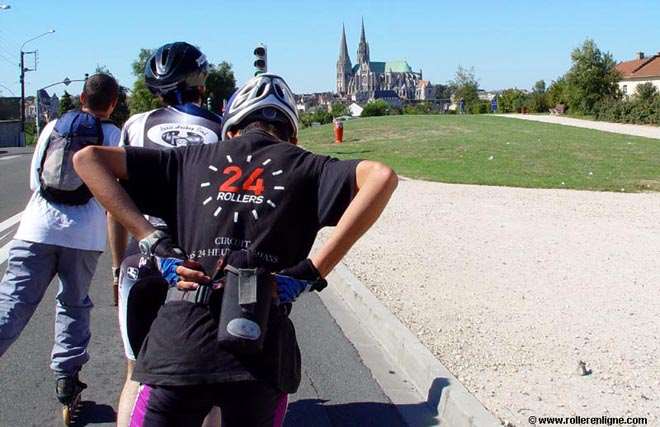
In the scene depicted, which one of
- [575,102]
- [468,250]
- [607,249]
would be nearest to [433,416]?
[468,250]

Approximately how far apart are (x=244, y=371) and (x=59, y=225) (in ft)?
7.92

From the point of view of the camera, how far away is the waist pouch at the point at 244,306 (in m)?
2.24

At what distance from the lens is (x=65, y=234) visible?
14.3 feet

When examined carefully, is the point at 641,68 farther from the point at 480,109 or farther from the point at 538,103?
the point at 480,109

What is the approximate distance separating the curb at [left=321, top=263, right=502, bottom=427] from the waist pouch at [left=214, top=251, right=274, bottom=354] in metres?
2.29

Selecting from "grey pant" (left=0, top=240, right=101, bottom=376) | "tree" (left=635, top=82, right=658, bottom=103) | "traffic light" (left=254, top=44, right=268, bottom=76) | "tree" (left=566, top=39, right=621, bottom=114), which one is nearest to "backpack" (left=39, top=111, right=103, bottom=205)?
"grey pant" (left=0, top=240, right=101, bottom=376)

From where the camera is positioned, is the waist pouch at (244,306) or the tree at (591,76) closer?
the waist pouch at (244,306)

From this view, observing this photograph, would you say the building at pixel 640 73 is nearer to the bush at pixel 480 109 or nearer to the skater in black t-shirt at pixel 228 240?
the bush at pixel 480 109

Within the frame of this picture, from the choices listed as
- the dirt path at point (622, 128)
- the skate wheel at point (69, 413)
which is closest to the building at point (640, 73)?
the dirt path at point (622, 128)

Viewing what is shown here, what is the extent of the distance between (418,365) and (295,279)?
3.11 meters

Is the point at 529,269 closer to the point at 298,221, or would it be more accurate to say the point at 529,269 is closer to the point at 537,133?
the point at 298,221

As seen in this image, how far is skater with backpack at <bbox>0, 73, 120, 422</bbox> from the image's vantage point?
4.30m

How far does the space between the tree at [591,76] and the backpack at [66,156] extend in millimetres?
58144

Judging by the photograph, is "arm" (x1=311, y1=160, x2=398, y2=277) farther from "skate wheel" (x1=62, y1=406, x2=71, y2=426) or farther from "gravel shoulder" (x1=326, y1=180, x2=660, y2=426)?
"skate wheel" (x1=62, y1=406, x2=71, y2=426)
